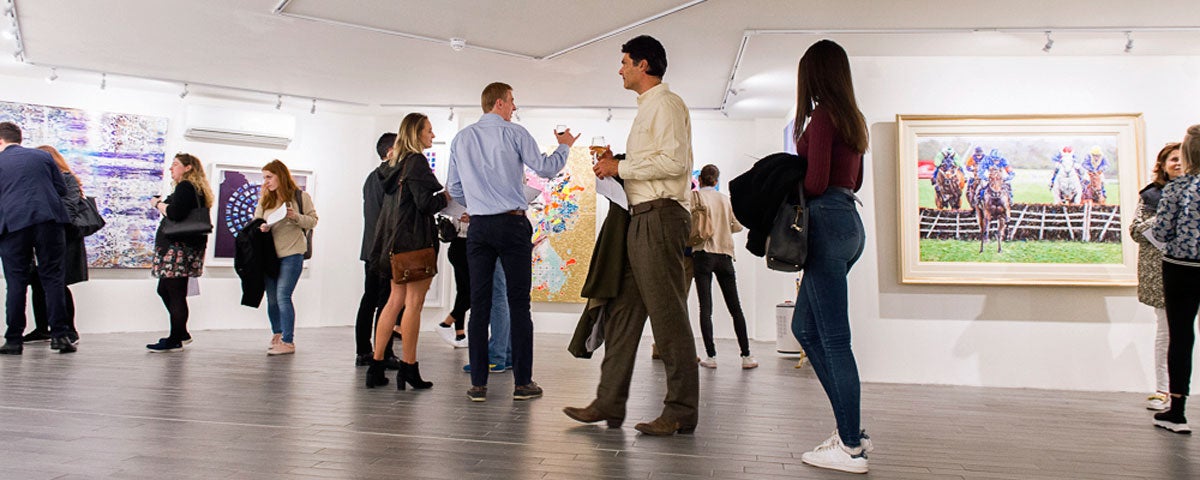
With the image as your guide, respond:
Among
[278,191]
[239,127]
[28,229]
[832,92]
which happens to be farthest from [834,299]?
[239,127]

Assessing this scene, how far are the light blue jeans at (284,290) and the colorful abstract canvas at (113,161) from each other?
292cm

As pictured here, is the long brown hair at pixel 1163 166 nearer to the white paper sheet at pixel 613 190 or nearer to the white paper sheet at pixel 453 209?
the white paper sheet at pixel 613 190

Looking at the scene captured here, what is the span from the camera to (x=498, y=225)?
3.57 metres

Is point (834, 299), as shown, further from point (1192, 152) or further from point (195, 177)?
point (195, 177)

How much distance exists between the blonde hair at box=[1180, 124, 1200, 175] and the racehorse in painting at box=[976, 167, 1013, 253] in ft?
4.94

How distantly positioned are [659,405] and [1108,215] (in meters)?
3.51

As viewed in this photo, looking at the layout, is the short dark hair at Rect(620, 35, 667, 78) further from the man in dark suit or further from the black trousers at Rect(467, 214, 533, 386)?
the man in dark suit

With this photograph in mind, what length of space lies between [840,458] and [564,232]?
6.05 meters

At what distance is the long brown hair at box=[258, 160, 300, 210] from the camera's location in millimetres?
5402

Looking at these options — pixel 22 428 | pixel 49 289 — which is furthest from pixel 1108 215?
pixel 49 289

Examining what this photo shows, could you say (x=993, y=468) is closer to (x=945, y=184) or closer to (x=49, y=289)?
(x=945, y=184)

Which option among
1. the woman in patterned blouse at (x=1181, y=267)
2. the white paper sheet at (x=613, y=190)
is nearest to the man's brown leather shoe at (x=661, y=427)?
the white paper sheet at (x=613, y=190)

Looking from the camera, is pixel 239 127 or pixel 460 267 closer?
pixel 460 267

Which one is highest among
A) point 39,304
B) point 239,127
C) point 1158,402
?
point 239,127
